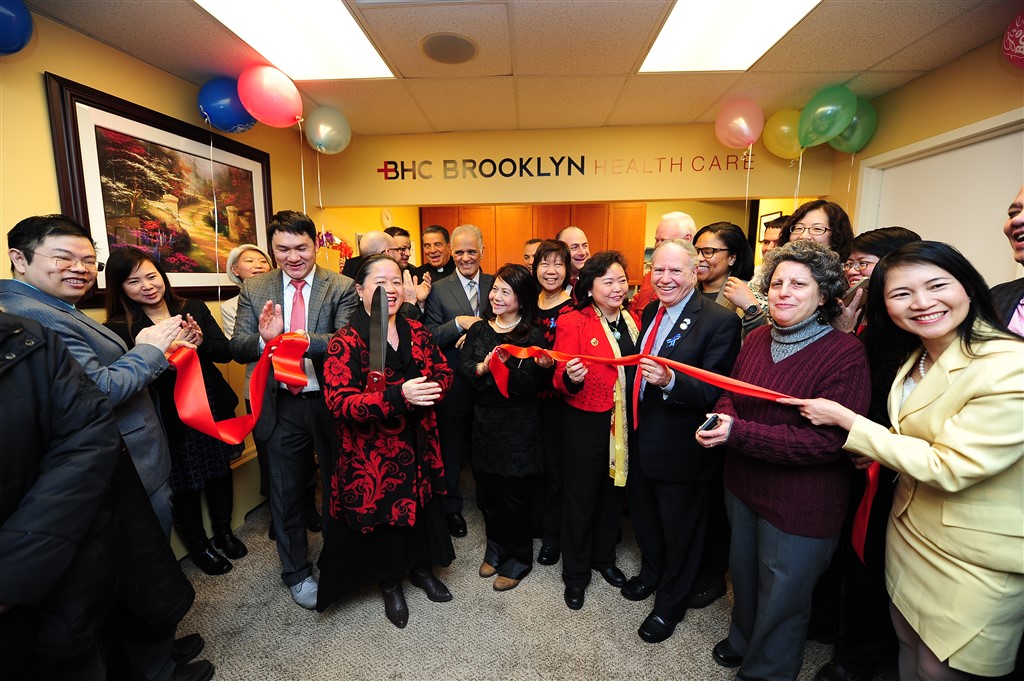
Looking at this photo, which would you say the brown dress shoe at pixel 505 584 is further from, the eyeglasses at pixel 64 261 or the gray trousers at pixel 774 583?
the eyeglasses at pixel 64 261

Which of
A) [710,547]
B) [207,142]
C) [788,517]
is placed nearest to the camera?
[788,517]

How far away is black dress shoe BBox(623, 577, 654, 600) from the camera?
2268 mm

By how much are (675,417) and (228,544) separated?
2.77 m

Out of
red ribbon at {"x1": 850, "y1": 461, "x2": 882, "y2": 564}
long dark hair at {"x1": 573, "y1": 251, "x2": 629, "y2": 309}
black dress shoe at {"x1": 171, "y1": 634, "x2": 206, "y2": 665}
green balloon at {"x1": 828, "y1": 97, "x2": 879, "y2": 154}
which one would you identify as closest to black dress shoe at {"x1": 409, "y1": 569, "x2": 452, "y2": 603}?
black dress shoe at {"x1": 171, "y1": 634, "x2": 206, "y2": 665}

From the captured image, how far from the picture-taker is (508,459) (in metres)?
2.26

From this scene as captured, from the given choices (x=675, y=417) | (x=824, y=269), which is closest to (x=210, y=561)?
(x=675, y=417)

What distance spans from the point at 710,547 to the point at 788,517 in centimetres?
98

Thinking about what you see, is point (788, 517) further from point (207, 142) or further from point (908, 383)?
point (207, 142)

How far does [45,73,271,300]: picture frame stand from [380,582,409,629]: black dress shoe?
2463 mm

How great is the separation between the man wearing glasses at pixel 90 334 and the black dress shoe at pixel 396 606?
2.66ft

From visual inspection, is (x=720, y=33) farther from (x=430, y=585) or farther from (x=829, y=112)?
(x=430, y=585)

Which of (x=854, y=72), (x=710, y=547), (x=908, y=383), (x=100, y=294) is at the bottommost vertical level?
(x=710, y=547)

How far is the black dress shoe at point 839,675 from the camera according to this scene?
1776mm

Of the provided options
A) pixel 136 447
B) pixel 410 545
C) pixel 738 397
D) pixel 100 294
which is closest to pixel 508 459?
pixel 410 545
